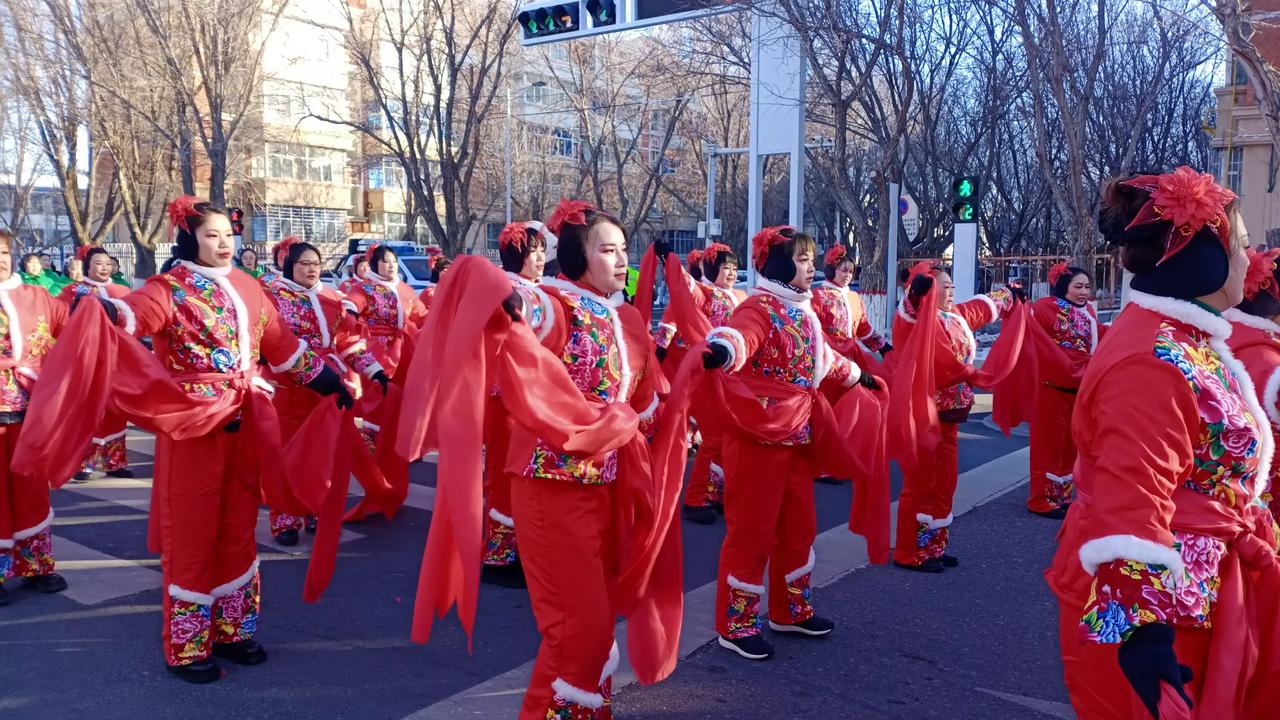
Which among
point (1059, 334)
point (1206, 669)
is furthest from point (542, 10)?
point (1206, 669)

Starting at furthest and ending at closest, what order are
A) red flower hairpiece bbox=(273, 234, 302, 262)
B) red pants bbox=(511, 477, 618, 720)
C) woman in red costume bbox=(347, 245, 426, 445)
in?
woman in red costume bbox=(347, 245, 426, 445) < red flower hairpiece bbox=(273, 234, 302, 262) < red pants bbox=(511, 477, 618, 720)

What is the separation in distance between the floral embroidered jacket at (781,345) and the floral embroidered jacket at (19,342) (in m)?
3.74

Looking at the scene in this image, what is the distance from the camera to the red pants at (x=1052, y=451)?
7.33 m

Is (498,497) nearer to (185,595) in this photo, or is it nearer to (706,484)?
(706,484)

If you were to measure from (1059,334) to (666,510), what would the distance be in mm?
→ 4854

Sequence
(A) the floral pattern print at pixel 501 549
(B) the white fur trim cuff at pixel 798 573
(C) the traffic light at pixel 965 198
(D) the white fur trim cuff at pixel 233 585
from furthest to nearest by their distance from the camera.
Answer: (C) the traffic light at pixel 965 198 → (A) the floral pattern print at pixel 501 549 → (B) the white fur trim cuff at pixel 798 573 → (D) the white fur trim cuff at pixel 233 585

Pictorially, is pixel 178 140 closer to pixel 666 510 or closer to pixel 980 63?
pixel 980 63

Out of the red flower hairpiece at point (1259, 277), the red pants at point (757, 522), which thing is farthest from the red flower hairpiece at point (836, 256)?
the red flower hairpiece at point (1259, 277)

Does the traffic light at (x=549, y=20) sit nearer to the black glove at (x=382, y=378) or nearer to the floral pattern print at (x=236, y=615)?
the black glove at (x=382, y=378)

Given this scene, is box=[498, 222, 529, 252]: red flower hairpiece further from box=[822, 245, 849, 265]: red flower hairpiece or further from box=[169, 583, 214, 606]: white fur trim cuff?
box=[822, 245, 849, 265]: red flower hairpiece

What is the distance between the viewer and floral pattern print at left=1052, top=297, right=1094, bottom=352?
23.8ft

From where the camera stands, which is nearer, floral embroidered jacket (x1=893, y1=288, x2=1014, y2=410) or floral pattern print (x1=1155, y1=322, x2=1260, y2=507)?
floral pattern print (x1=1155, y1=322, x2=1260, y2=507)

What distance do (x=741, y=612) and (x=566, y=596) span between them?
1545 mm

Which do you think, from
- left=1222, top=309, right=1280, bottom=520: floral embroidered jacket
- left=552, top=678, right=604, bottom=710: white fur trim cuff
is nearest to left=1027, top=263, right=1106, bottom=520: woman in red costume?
left=1222, top=309, right=1280, bottom=520: floral embroidered jacket
